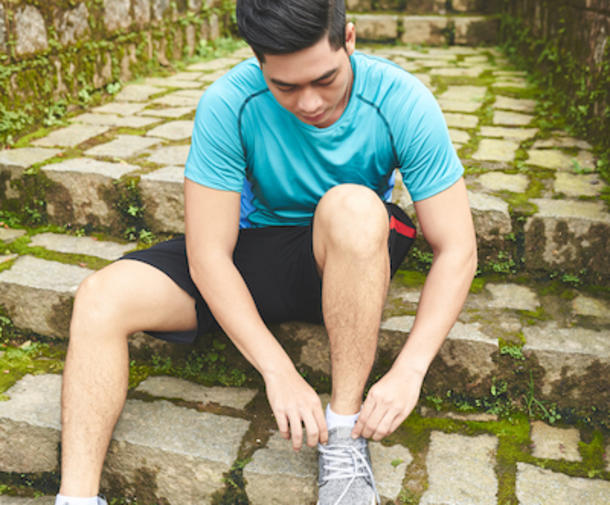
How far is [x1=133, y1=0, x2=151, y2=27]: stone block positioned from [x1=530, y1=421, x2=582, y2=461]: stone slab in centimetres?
413

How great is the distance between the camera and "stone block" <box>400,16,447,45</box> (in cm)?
711

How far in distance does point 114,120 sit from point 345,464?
2.92 metres

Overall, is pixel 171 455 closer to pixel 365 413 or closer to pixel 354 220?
pixel 365 413

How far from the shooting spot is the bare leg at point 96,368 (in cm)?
183

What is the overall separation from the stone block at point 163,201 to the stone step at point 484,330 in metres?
0.41

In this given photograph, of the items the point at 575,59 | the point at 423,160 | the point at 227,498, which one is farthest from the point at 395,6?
the point at 227,498

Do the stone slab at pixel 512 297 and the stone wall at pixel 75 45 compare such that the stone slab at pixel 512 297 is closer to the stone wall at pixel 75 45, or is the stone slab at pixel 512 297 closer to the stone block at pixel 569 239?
the stone block at pixel 569 239

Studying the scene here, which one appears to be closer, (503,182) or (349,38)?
(349,38)

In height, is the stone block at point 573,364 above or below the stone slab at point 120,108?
below

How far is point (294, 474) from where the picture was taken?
1.88m

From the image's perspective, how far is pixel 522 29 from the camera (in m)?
5.73

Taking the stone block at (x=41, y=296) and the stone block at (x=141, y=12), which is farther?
the stone block at (x=141, y=12)

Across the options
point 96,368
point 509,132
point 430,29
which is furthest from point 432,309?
point 430,29

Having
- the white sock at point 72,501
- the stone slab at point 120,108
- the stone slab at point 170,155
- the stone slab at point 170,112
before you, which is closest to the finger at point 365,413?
the white sock at point 72,501
